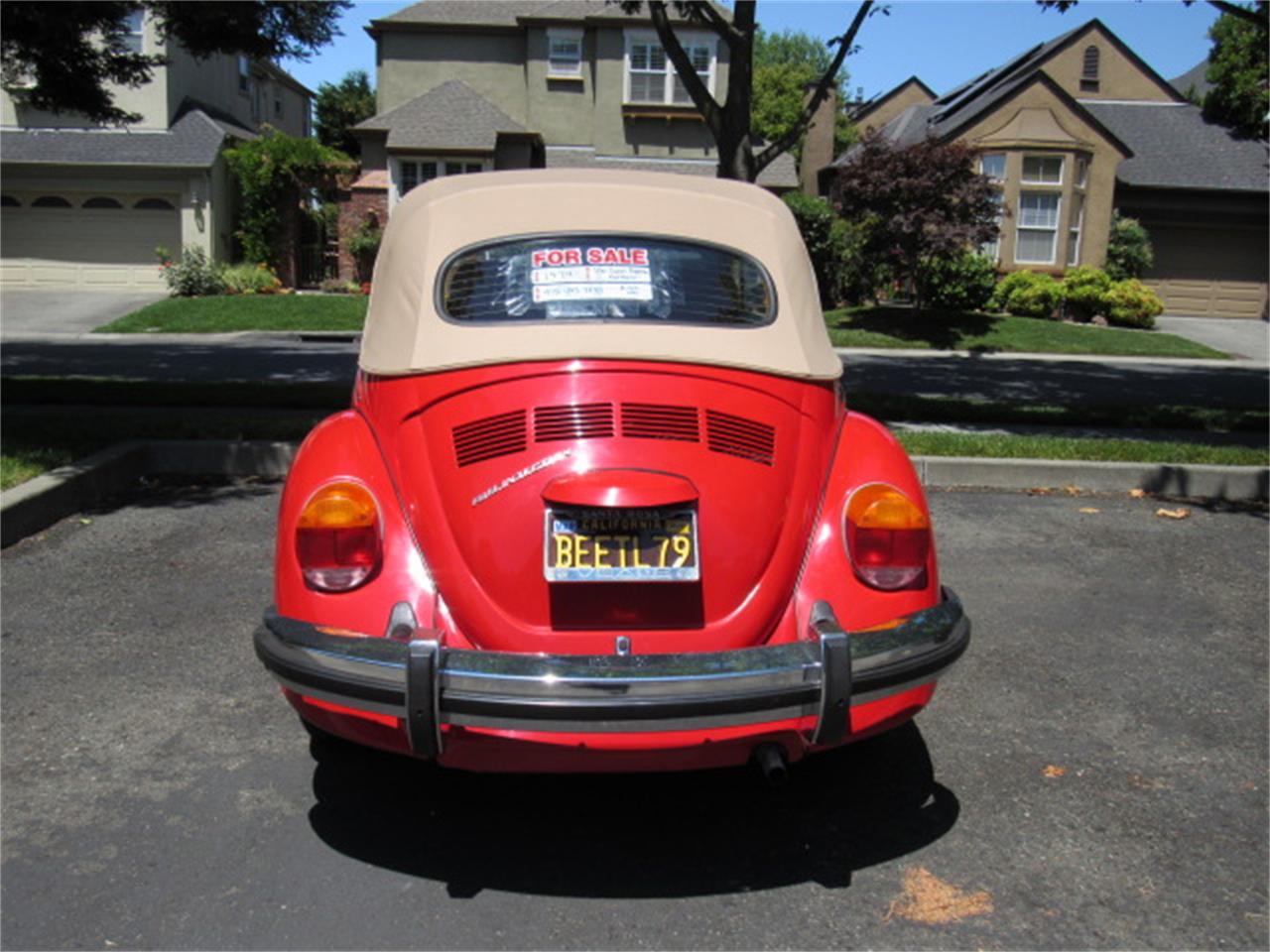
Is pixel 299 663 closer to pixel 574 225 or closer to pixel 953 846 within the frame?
pixel 574 225

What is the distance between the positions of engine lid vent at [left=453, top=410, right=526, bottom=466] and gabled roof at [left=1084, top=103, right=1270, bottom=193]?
2895 cm

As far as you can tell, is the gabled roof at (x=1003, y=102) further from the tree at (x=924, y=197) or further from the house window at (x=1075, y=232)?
the tree at (x=924, y=197)

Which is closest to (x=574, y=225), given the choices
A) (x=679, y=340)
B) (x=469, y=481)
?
(x=679, y=340)

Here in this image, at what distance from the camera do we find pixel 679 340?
331cm

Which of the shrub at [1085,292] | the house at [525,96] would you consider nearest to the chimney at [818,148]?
the house at [525,96]

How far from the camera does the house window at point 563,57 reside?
29.4m

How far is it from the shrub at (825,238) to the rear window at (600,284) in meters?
22.6

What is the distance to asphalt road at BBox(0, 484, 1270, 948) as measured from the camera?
110 inches

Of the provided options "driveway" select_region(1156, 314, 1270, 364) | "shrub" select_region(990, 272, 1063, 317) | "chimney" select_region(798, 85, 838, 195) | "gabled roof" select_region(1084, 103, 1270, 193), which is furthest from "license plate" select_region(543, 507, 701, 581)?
"chimney" select_region(798, 85, 838, 195)

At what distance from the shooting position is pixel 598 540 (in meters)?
2.92

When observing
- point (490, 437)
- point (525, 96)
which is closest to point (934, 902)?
point (490, 437)

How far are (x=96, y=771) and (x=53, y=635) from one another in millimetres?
1342

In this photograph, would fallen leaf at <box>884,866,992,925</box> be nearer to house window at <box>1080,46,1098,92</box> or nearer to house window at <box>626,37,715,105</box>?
house window at <box>626,37,715,105</box>

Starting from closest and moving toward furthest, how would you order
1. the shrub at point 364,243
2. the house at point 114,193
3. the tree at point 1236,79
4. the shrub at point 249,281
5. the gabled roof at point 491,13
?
the shrub at point 249,281
the house at point 114,193
the shrub at point 364,243
the tree at point 1236,79
the gabled roof at point 491,13
